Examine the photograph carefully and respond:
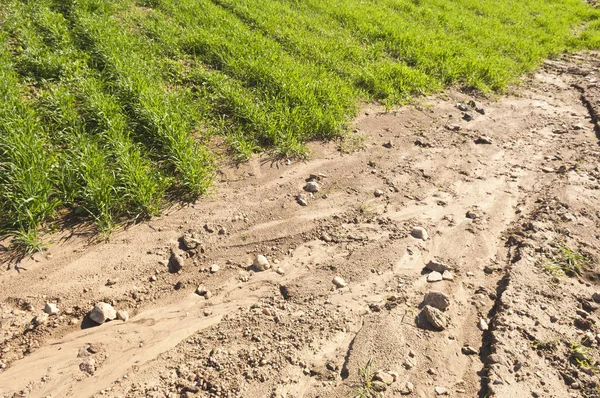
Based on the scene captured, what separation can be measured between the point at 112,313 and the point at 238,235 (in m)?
1.29

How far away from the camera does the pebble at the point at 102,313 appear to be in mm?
3010

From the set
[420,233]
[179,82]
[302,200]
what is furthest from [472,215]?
[179,82]

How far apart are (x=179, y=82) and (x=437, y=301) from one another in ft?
15.9

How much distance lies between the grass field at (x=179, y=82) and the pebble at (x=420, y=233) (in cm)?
181

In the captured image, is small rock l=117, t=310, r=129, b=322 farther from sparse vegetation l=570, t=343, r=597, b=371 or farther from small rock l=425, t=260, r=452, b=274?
sparse vegetation l=570, t=343, r=597, b=371

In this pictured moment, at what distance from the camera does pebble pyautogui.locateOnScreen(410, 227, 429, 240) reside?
159 inches

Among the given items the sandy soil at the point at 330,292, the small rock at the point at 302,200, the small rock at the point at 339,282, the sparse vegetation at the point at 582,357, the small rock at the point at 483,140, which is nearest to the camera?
the sandy soil at the point at 330,292

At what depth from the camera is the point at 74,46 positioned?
6.18 m

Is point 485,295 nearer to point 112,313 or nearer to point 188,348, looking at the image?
point 188,348

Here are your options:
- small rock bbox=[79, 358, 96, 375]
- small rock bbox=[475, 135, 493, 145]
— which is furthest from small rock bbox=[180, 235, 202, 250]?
small rock bbox=[475, 135, 493, 145]

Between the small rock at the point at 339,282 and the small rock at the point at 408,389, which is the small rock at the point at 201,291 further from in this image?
the small rock at the point at 408,389

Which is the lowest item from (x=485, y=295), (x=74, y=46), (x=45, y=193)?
(x=485, y=295)

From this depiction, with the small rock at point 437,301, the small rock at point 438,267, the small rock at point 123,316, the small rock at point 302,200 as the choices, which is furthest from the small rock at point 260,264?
the small rock at point 438,267

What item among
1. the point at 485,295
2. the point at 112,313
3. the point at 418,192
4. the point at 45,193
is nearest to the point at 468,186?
the point at 418,192
